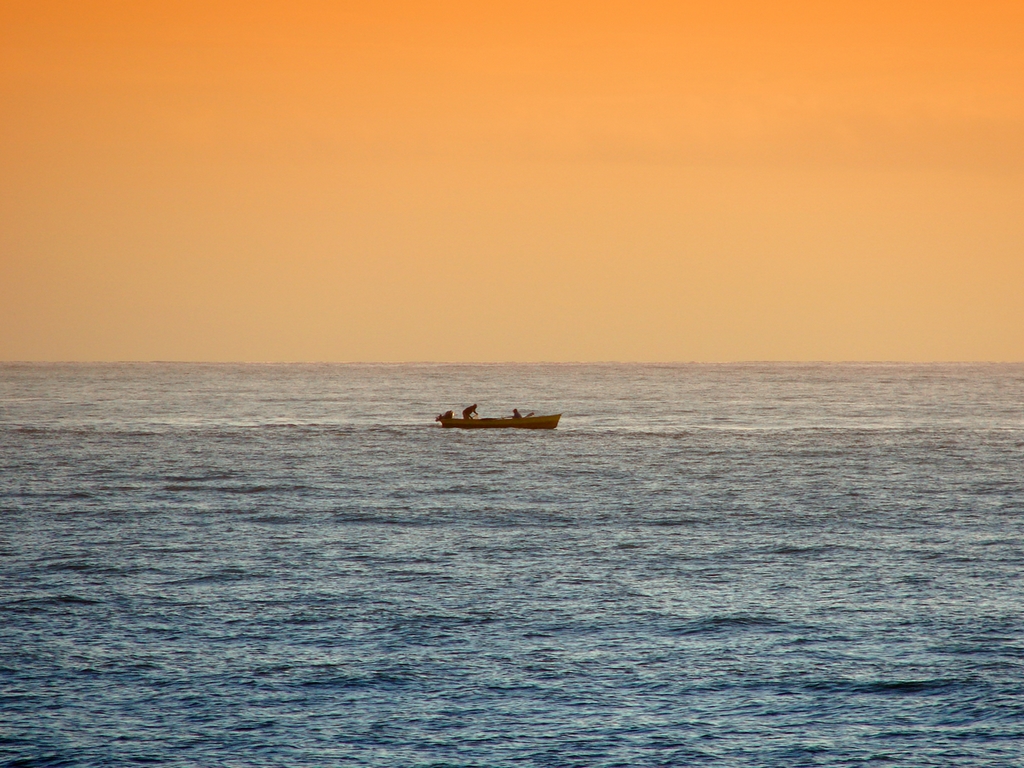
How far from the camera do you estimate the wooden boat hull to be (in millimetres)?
88750

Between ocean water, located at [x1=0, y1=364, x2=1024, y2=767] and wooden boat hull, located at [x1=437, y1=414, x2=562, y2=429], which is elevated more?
wooden boat hull, located at [x1=437, y1=414, x2=562, y2=429]

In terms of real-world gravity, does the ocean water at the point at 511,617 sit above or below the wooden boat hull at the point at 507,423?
below

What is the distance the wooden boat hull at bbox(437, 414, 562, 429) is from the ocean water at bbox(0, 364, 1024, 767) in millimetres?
28038

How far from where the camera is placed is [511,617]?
26.5 m

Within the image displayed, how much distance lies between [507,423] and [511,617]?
6314 cm

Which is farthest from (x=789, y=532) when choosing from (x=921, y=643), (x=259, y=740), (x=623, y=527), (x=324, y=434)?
(x=324, y=434)

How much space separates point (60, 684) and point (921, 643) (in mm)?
18029

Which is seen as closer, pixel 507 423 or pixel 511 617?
pixel 511 617

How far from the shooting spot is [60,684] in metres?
21.4

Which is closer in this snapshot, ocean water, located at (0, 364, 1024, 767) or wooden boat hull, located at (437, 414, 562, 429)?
ocean water, located at (0, 364, 1024, 767)

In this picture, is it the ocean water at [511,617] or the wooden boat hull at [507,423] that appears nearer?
the ocean water at [511,617]

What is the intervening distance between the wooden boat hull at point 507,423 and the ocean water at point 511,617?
28038 mm

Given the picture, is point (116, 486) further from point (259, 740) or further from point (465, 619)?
point (259, 740)

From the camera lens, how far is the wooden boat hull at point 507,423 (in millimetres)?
88750
